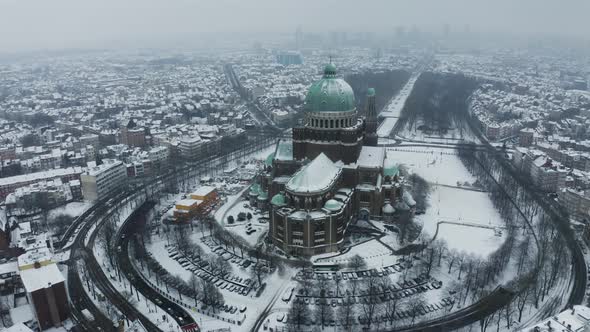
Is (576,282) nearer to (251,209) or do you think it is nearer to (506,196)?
(506,196)

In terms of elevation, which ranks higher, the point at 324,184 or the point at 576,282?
the point at 324,184

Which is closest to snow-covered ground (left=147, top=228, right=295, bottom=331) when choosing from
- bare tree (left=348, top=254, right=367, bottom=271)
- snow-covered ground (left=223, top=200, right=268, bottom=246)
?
snow-covered ground (left=223, top=200, right=268, bottom=246)

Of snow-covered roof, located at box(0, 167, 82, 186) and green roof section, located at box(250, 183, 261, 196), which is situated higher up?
green roof section, located at box(250, 183, 261, 196)

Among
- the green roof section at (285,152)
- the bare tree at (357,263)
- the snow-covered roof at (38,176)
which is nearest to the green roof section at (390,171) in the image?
the green roof section at (285,152)

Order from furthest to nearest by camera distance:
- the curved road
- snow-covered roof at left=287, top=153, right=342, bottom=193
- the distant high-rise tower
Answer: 1. the distant high-rise tower
2. snow-covered roof at left=287, top=153, right=342, bottom=193
3. the curved road

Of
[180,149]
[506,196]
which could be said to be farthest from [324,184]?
[180,149]

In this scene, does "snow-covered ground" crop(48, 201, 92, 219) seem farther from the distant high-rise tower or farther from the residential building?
the distant high-rise tower

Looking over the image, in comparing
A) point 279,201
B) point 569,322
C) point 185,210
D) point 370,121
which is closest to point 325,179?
point 279,201
